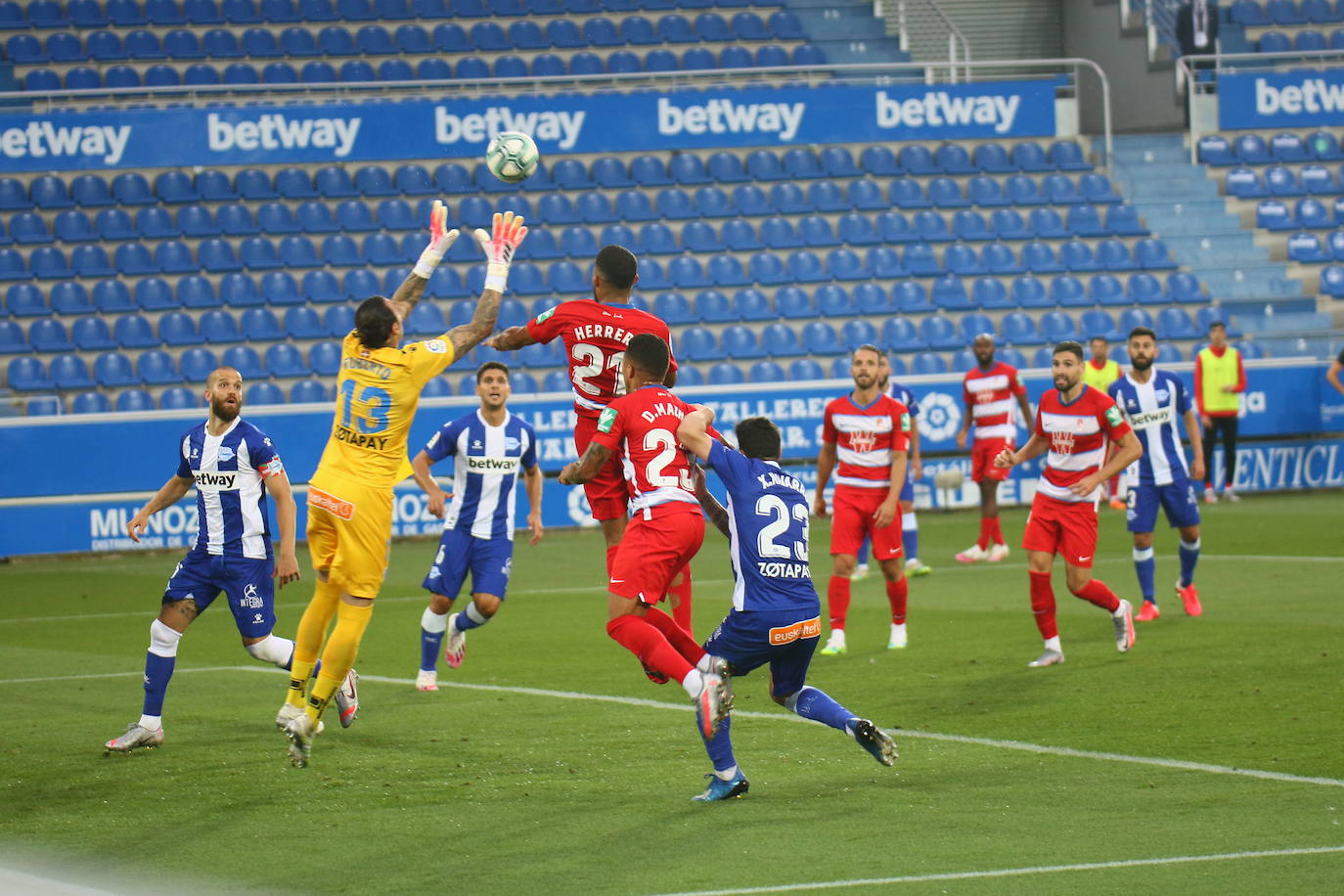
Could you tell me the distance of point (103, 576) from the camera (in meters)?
18.4

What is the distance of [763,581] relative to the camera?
7.30m

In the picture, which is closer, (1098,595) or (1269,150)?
(1098,595)

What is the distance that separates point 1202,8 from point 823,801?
994 inches

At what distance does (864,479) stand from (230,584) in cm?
496

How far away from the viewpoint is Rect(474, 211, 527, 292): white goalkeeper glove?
7.88 meters

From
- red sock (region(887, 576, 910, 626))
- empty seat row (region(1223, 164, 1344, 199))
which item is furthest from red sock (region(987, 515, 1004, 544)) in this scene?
empty seat row (region(1223, 164, 1344, 199))

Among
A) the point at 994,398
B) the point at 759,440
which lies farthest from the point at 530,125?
the point at 759,440

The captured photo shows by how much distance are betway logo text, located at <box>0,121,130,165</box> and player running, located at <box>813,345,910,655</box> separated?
15641mm

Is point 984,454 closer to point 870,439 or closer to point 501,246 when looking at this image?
point 870,439

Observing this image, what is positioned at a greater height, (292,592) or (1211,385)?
(1211,385)

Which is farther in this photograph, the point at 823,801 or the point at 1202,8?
the point at 1202,8

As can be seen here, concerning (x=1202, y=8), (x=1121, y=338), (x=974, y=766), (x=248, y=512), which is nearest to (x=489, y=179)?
(x=1121, y=338)

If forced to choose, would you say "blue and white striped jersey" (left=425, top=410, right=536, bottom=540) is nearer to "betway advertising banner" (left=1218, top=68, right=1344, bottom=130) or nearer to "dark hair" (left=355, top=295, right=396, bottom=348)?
"dark hair" (left=355, top=295, right=396, bottom=348)

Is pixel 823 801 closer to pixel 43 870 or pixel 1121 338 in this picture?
pixel 43 870
